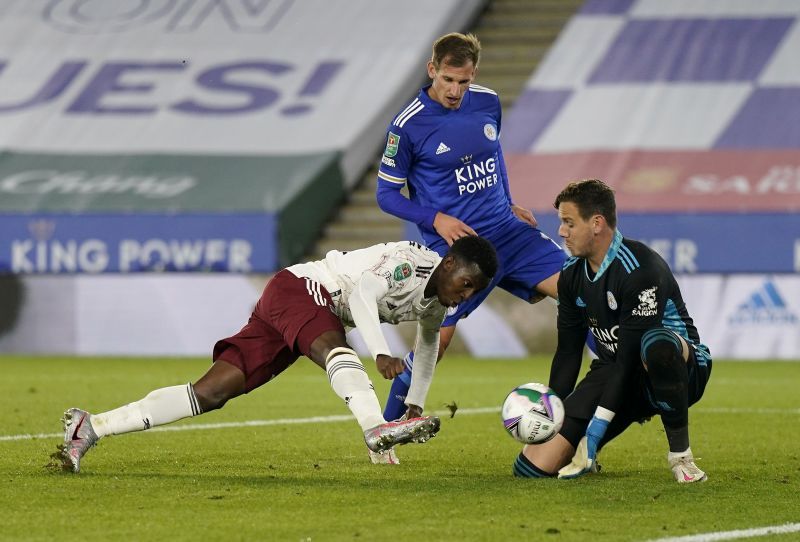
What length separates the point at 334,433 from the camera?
800cm

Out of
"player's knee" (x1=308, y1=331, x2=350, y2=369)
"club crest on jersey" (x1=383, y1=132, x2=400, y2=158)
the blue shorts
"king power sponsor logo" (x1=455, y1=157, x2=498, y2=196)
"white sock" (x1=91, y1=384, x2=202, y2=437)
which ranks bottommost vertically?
"white sock" (x1=91, y1=384, x2=202, y2=437)

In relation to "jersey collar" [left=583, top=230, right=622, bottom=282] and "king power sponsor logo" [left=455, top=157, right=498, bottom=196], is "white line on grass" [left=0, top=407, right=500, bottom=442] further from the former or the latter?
"jersey collar" [left=583, top=230, right=622, bottom=282]

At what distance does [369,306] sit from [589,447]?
3.38 ft

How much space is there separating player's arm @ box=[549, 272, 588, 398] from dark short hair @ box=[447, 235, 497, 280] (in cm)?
43

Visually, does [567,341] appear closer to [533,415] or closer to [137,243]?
[533,415]

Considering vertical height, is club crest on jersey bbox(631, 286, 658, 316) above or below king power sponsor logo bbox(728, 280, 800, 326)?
above

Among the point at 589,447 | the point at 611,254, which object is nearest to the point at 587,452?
the point at 589,447

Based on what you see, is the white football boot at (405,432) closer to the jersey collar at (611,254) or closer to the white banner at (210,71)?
the jersey collar at (611,254)

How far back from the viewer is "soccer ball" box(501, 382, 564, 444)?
589 cm

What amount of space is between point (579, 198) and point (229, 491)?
176 cm

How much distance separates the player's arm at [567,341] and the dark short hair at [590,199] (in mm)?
377

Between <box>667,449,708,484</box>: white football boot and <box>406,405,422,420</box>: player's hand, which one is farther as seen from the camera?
<box>406,405,422,420</box>: player's hand

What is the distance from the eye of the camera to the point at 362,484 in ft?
19.0

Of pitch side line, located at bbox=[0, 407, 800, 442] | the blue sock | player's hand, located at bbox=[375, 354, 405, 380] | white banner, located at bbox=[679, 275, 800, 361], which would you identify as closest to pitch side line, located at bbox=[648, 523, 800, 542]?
player's hand, located at bbox=[375, 354, 405, 380]
